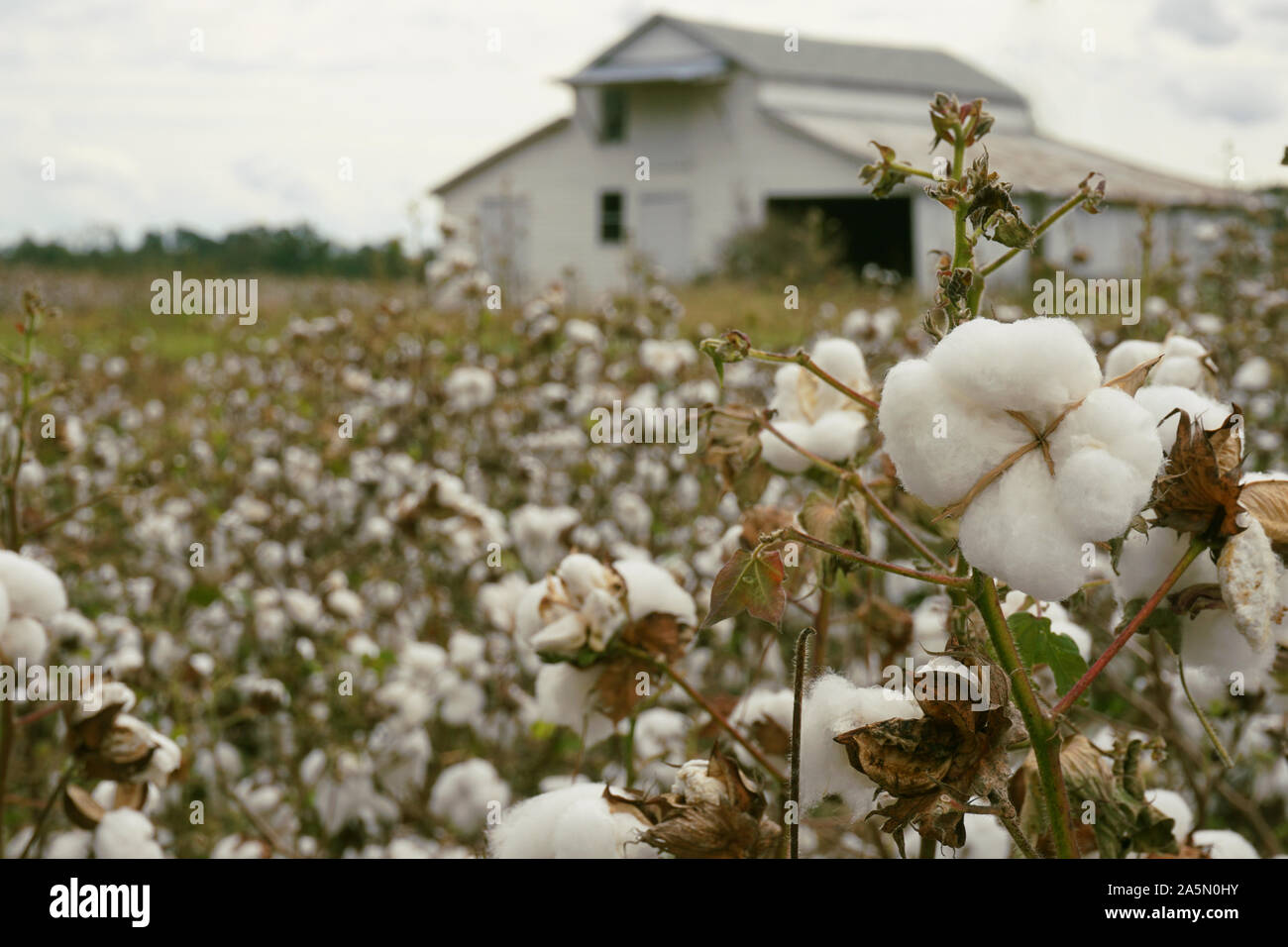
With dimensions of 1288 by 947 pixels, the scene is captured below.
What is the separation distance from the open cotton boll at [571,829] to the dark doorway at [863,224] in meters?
23.3

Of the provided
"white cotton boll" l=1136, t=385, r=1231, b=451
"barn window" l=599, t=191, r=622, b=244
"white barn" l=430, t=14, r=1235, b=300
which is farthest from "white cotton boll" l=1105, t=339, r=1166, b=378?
"barn window" l=599, t=191, r=622, b=244

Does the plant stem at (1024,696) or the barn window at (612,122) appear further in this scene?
the barn window at (612,122)

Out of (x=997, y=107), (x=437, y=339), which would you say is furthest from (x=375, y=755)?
(x=997, y=107)

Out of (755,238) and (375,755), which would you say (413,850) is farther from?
(755,238)

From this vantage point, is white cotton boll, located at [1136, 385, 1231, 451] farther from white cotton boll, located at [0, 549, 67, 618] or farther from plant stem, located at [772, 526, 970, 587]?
white cotton boll, located at [0, 549, 67, 618]

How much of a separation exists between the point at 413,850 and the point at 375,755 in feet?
1.49

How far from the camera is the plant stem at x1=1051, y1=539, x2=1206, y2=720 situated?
27.1 inches

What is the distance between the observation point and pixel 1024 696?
69cm

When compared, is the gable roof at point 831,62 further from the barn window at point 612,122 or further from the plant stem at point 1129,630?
the plant stem at point 1129,630

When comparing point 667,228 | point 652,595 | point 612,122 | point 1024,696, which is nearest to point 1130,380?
point 1024,696

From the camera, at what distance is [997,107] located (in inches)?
1212

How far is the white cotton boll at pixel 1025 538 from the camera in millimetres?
637

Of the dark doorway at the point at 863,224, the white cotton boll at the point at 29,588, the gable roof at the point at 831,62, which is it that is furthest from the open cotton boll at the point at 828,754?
the gable roof at the point at 831,62

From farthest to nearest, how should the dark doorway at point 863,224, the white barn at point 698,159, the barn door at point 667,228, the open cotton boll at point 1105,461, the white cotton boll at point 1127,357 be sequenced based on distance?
the barn door at point 667,228, the white barn at point 698,159, the dark doorway at point 863,224, the white cotton boll at point 1127,357, the open cotton boll at point 1105,461
